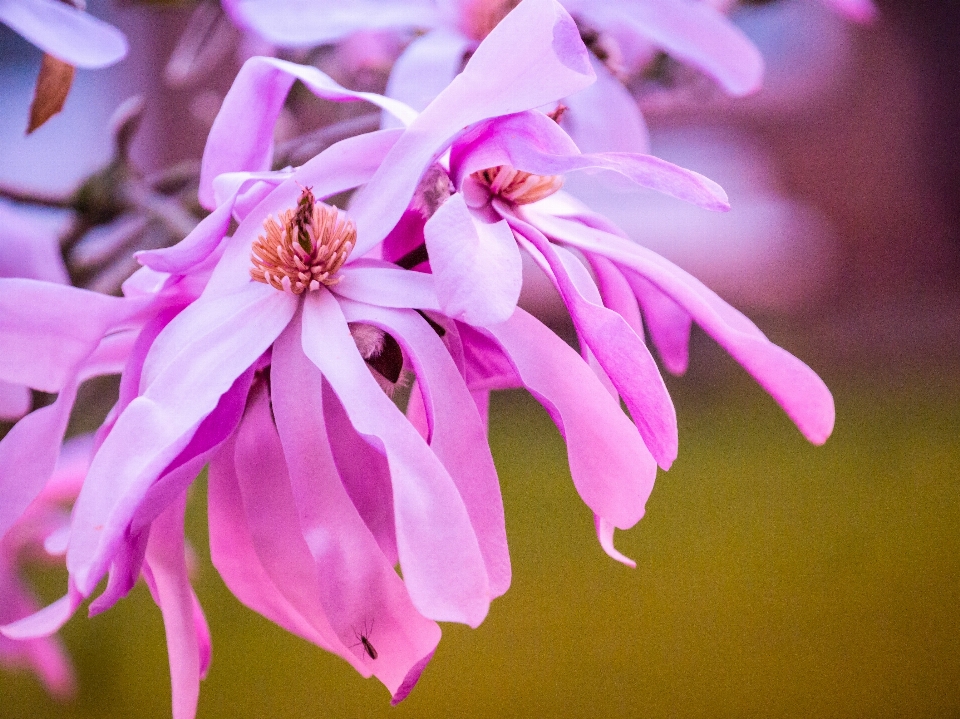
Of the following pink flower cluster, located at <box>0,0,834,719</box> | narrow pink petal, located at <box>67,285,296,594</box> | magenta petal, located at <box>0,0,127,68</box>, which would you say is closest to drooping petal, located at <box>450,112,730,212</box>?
pink flower cluster, located at <box>0,0,834,719</box>

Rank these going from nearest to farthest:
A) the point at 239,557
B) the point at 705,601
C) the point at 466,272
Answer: the point at 466,272, the point at 239,557, the point at 705,601

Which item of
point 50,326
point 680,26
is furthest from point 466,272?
point 680,26

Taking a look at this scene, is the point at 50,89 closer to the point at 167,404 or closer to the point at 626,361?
the point at 167,404

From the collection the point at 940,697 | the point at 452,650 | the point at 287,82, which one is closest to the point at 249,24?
the point at 287,82

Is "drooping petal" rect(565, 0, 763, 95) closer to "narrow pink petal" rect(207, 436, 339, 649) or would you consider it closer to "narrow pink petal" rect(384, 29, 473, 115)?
"narrow pink petal" rect(384, 29, 473, 115)

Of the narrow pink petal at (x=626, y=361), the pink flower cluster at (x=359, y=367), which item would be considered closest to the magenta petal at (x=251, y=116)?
the pink flower cluster at (x=359, y=367)

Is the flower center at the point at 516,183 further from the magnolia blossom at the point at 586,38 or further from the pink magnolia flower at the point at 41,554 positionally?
the pink magnolia flower at the point at 41,554
